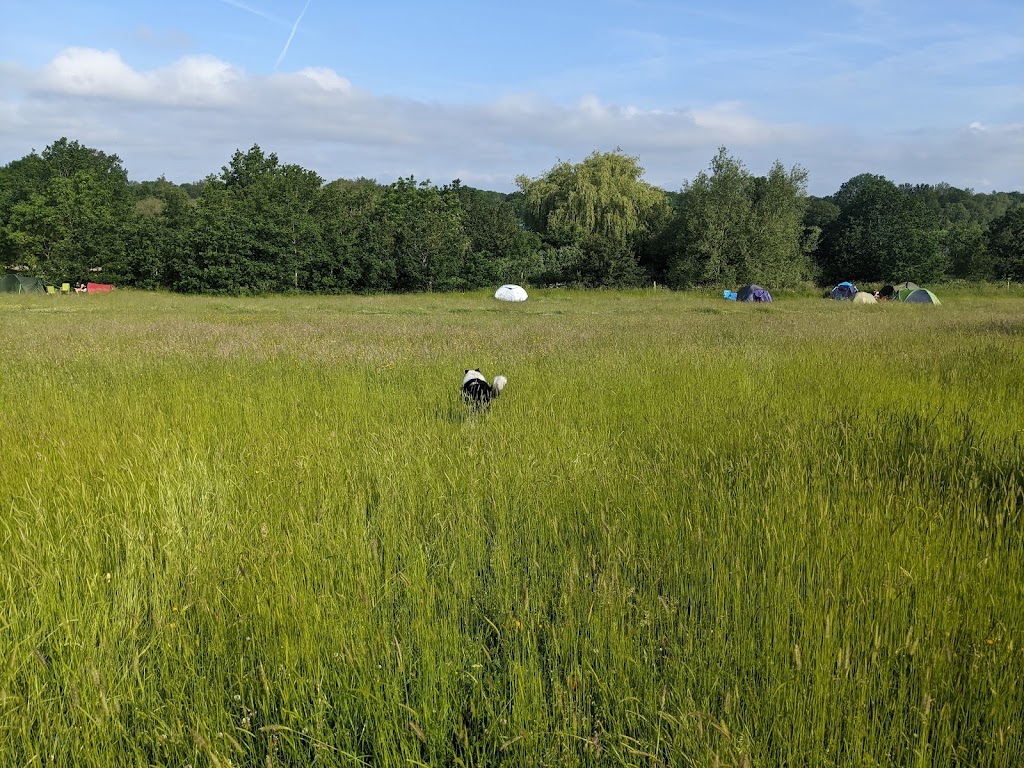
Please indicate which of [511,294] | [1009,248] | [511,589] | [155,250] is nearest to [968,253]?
[1009,248]

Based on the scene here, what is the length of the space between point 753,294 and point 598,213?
15.7m

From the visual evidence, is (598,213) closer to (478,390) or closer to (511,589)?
(478,390)

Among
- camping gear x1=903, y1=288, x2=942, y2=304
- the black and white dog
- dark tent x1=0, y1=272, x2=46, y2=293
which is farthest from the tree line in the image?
the black and white dog

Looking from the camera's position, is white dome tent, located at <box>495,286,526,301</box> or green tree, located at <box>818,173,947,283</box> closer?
white dome tent, located at <box>495,286,526,301</box>

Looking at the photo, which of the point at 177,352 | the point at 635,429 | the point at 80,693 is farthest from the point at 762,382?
the point at 177,352

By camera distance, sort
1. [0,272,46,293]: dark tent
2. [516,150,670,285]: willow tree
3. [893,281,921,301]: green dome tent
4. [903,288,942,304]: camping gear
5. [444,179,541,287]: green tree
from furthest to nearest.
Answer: [516,150,670,285]: willow tree < [444,179,541,287]: green tree < [893,281,921,301]: green dome tent < [0,272,46,293]: dark tent < [903,288,942,304]: camping gear

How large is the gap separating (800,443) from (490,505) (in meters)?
2.62

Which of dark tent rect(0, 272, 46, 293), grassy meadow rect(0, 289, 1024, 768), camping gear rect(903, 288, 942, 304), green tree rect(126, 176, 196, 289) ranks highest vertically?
green tree rect(126, 176, 196, 289)

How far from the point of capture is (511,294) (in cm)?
3741

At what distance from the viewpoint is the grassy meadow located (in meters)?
2.11

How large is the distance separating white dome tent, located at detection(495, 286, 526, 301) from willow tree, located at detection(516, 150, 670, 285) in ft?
34.1

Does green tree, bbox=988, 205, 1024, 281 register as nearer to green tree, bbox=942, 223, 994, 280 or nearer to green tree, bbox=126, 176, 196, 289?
green tree, bbox=942, 223, 994, 280

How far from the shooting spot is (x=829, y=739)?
2070 millimetres

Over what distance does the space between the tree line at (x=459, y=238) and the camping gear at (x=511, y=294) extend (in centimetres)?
499
